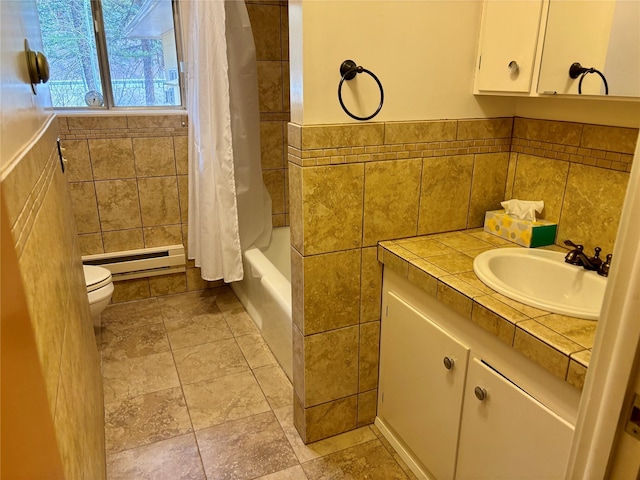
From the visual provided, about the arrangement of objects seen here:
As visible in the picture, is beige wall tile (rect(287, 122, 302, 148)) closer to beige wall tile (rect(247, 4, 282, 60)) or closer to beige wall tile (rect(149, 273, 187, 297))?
beige wall tile (rect(247, 4, 282, 60))

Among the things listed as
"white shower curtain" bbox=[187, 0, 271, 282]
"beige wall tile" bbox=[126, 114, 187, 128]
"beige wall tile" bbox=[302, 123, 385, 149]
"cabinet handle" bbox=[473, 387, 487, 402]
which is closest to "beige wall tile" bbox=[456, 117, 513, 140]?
"beige wall tile" bbox=[302, 123, 385, 149]

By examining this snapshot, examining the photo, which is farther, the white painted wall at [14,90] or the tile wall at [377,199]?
the tile wall at [377,199]

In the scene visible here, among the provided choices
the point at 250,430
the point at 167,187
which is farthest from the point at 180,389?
the point at 167,187

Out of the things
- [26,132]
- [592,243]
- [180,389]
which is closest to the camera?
[26,132]

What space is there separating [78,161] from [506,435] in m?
2.65

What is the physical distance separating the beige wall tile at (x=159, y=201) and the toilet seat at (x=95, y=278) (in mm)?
510

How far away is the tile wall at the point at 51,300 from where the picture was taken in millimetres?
709

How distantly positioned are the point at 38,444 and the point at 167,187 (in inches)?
101

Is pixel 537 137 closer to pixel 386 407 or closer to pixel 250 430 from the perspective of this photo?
pixel 386 407

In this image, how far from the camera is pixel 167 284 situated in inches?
126

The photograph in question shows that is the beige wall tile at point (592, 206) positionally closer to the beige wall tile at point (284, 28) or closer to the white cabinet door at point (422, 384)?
the white cabinet door at point (422, 384)

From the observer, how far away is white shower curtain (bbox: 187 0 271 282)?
2.39 metres

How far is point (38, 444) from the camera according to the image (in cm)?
60

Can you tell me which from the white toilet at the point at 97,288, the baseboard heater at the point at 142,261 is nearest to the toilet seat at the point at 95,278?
the white toilet at the point at 97,288
